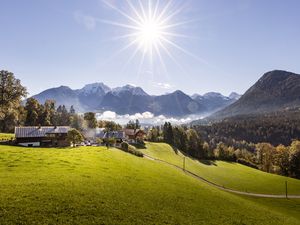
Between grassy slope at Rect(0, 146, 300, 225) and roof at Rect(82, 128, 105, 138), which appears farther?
roof at Rect(82, 128, 105, 138)

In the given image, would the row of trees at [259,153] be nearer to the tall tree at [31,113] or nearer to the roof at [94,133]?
the roof at [94,133]

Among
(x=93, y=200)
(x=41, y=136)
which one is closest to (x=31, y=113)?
(x=41, y=136)

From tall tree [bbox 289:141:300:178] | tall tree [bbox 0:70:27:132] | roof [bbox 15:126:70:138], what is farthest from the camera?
tall tree [bbox 289:141:300:178]

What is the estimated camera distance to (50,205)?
2558 centimetres

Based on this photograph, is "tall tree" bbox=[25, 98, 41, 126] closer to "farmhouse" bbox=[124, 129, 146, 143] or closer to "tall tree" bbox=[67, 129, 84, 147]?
"farmhouse" bbox=[124, 129, 146, 143]

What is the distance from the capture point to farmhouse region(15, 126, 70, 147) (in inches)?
3666

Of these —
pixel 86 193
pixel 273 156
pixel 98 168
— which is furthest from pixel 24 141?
pixel 273 156

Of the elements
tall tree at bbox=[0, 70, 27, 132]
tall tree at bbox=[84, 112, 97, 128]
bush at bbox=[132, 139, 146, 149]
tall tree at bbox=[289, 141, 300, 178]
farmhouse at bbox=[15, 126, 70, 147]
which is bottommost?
tall tree at bbox=[289, 141, 300, 178]

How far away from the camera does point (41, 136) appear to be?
100 m

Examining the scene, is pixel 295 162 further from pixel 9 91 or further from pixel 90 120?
pixel 9 91

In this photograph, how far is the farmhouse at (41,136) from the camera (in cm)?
9312

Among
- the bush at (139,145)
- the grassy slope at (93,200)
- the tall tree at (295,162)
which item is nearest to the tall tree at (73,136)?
the bush at (139,145)

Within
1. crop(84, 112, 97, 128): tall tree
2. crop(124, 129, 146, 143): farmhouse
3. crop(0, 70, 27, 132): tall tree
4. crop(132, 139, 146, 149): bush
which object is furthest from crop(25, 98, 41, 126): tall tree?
crop(132, 139, 146, 149): bush

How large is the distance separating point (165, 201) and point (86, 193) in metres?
10.5
